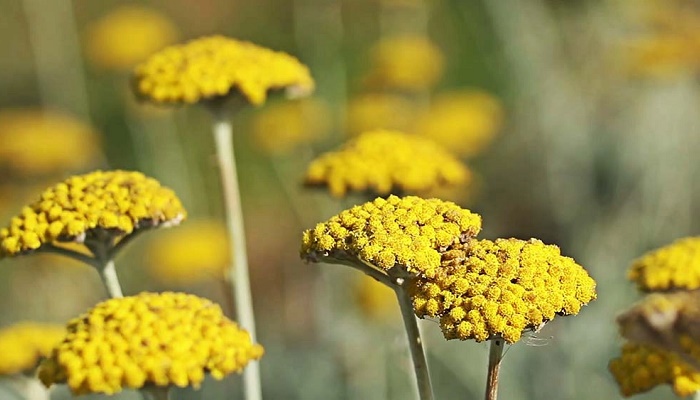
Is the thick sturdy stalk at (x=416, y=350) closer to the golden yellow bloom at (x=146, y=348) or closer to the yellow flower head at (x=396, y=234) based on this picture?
the yellow flower head at (x=396, y=234)

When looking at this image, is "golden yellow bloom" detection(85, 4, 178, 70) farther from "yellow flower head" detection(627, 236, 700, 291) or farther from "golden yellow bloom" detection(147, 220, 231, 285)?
"yellow flower head" detection(627, 236, 700, 291)

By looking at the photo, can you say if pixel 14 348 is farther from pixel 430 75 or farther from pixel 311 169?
pixel 430 75

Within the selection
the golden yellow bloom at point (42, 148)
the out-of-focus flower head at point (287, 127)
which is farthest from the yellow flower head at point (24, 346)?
the out-of-focus flower head at point (287, 127)

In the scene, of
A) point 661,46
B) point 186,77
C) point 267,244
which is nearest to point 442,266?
point 186,77

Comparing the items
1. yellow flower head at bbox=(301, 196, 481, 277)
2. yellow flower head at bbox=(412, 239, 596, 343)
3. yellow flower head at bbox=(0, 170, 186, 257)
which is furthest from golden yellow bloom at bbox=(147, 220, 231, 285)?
yellow flower head at bbox=(412, 239, 596, 343)

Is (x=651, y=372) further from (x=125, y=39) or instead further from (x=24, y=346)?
(x=125, y=39)

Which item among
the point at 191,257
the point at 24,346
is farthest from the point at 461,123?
the point at 24,346
